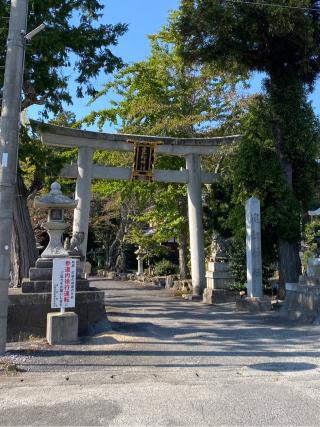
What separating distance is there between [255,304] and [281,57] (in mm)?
7902

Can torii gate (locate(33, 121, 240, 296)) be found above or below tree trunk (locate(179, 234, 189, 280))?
above

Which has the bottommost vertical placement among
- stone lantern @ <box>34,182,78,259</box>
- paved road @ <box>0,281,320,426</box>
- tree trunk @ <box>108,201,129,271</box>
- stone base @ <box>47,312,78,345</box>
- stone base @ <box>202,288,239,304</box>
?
paved road @ <box>0,281,320,426</box>

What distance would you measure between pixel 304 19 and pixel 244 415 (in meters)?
12.2

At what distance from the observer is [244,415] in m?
4.79

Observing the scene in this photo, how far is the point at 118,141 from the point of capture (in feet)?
58.0

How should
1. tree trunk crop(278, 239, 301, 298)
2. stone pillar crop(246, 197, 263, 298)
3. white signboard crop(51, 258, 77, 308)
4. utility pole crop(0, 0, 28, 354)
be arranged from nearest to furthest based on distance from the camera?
utility pole crop(0, 0, 28, 354) → white signboard crop(51, 258, 77, 308) → stone pillar crop(246, 197, 263, 298) → tree trunk crop(278, 239, 301, 298)

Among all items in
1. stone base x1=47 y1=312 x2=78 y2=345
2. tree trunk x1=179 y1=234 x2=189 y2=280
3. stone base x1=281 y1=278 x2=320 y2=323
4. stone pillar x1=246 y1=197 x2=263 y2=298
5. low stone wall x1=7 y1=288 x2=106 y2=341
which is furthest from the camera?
tree trunk x1=179 y1=234 x2=189 y2=280

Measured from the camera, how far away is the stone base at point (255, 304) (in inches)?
546

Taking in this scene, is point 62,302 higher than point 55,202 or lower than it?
lower

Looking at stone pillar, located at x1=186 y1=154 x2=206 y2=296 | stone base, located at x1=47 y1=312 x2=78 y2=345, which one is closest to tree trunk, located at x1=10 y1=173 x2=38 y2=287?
stone base, located at x1=47 y1=312 x2=78 y2=345

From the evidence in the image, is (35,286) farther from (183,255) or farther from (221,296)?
(183,255)

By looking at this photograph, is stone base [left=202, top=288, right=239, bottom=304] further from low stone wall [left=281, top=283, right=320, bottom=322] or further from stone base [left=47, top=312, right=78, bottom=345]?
stone base [left=47, top=312, right=78, bottom=345]

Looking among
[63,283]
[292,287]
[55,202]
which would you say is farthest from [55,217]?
[292,287]

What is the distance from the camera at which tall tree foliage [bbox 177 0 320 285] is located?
14.2m
